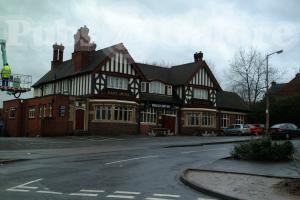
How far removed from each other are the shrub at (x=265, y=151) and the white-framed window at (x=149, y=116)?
97.2ft

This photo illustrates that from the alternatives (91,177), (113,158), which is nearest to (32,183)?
(91,177)

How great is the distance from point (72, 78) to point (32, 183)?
37.1 metres

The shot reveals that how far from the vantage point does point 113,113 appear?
1870 inches

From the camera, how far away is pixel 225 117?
62.0 m

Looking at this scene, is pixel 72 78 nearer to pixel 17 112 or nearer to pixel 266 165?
pixel 17 112

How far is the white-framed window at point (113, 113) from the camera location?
47.2 meters

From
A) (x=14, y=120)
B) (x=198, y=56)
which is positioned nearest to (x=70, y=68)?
(x=14, y=120)

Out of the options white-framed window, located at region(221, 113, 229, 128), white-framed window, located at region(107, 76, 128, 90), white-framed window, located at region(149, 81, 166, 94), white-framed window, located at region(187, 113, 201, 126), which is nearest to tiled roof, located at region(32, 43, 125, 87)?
white-framed window, located at region(107, 76, 128, 90)

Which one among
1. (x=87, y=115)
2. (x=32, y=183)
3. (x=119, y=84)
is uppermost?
(x=119, y=84)

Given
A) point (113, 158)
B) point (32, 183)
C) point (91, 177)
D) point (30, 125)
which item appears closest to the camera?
point (32, 183)

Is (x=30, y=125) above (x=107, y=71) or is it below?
below

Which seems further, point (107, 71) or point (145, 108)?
point (145, 108)

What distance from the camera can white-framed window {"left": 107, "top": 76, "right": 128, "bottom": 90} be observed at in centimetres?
4817

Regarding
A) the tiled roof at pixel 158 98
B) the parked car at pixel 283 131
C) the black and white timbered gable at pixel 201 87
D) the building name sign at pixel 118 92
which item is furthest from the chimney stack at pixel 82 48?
the parked car at pixel 283 131
